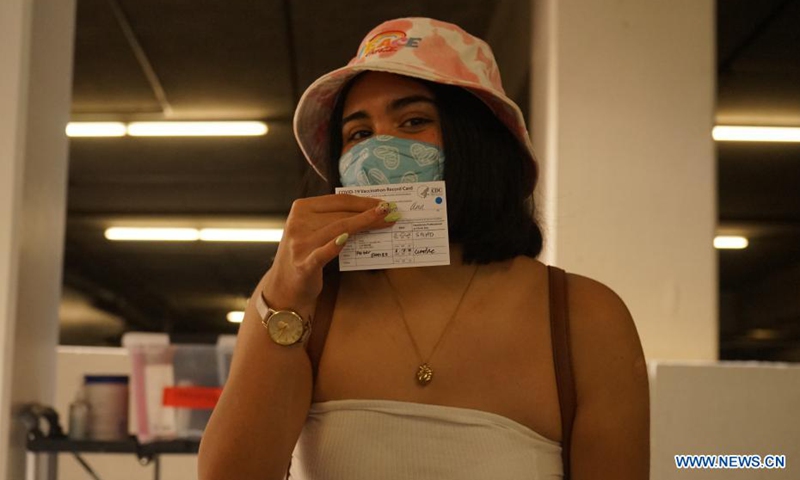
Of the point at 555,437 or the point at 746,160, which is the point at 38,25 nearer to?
the point at 555,437

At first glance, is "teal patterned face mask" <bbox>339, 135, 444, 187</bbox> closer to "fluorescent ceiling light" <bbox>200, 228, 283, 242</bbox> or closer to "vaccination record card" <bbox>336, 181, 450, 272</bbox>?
Answer: "vaccination record card" <bbox>336, 181, 450, 272</bbox>

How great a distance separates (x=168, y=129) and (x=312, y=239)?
6277 millimetres

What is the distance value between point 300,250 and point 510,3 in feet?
12.5

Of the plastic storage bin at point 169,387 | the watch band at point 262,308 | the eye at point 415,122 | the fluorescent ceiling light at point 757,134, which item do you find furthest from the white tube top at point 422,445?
the fluorescent ceiling light at point 757,134

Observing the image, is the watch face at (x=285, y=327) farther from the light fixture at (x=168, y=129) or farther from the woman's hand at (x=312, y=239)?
the light fixture at (x=168, y=129)

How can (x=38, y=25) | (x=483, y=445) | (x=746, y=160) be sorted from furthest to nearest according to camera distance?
(x=746, y=160)
(x=38, y=25)
(x=483, y=445)

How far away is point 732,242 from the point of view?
11.2 metres

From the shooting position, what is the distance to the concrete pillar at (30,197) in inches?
117

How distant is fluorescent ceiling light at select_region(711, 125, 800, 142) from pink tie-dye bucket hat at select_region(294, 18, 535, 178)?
6070mm

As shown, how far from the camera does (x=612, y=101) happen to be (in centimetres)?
345

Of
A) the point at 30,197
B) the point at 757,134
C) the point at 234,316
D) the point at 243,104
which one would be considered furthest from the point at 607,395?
the point at 234,316

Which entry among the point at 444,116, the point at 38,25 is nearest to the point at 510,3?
the point at 38,25

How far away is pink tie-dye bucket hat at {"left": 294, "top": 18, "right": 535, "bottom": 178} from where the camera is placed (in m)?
1.32

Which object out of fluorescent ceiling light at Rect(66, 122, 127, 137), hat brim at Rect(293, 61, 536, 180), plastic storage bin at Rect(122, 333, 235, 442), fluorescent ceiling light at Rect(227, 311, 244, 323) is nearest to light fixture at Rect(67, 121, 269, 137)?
fluorescent ceiling light at Rect(66, 122, 127, 137)
